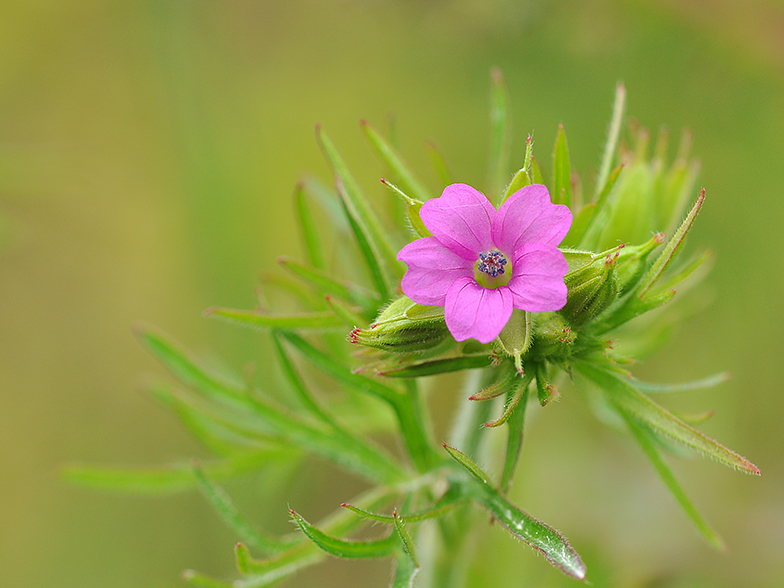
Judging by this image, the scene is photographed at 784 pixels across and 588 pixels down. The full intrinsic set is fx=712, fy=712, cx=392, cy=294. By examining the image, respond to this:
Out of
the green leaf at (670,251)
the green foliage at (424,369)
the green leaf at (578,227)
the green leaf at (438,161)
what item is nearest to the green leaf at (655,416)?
the green foliage at (424,369)

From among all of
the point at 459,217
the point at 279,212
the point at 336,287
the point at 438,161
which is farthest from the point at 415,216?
the point at 279,212

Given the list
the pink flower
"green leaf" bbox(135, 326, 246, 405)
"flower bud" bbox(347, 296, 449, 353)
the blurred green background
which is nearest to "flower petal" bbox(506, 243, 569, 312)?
the pink flower

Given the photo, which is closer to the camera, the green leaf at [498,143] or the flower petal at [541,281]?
the flower petal at [541,281]

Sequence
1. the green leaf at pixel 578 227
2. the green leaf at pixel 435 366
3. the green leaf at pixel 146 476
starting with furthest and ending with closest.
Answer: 1. the green leaf at pixel 146 476
2. the green leaf at pixel 578 227
3. the green leaf at pixel 435 366

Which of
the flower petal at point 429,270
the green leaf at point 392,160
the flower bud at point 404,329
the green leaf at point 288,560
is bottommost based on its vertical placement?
the green leaf at point 288,560

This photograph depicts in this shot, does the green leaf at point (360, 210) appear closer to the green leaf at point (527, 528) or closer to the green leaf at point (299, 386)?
the green leaf at point (299, 386)

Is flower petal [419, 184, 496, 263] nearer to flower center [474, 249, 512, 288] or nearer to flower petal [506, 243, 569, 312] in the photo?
flower center [474, 249, 512, 288]
